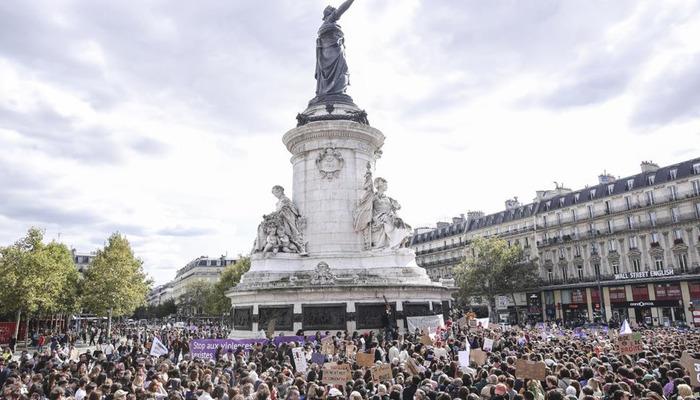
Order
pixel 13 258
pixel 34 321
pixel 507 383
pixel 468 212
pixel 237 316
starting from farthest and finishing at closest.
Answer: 1. pixel 468 212
2. pixel 34 321
3. pixel 13 258
4. pixel 237 316
5. pixel 507 383

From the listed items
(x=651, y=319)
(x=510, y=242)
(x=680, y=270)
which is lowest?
(x=651, y=319)

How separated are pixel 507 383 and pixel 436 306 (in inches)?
778

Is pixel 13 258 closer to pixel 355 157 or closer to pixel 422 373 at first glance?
pixel 355 157

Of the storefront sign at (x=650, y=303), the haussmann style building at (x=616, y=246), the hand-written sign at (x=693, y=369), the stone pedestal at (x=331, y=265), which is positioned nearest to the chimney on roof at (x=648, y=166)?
the haussmann style building at (x=616, y=246)

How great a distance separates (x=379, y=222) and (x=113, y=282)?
34.9 metres

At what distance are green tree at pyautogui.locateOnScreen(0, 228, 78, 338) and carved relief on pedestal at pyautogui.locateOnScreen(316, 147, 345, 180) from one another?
1127 inches

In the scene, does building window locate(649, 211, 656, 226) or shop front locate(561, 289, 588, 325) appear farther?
shop front locate(561, 289, 588, 325)

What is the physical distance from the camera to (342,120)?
31656 mm

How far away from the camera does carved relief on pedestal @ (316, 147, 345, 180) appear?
3134 centimetres

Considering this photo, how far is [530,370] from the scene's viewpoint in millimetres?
11312

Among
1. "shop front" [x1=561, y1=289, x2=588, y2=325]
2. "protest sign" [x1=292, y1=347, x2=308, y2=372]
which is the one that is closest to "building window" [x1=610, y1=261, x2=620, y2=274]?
"shop front" [x1=561, y1=289, x2=588, y2=325]

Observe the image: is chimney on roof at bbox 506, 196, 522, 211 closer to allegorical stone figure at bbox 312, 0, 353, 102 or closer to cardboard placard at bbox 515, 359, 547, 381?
allegorical stone figure at bbox 312, 0, 353, 102

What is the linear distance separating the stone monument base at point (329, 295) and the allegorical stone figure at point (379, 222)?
85cm

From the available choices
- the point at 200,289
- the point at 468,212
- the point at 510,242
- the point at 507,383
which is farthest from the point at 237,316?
the point at 200,289
